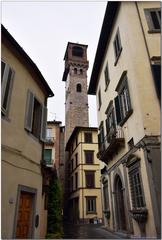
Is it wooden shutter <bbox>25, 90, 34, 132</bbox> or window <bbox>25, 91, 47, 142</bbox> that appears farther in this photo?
window <bbox>25, 91, 47, 142</bbox>

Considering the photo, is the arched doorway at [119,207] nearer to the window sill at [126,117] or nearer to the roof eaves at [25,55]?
the window sill at [126,117]

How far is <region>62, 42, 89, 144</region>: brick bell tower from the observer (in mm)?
39719

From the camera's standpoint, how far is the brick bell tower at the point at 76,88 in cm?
3972

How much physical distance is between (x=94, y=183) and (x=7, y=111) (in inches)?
876

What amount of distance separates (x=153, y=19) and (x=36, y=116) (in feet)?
23.7

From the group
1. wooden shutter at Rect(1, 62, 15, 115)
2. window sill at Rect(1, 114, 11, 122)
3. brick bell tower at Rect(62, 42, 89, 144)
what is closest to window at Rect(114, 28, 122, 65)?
wooden shutter at Rect(1, 62, 15, 115)

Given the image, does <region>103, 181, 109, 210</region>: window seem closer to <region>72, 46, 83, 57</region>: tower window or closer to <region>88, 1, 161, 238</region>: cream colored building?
<region>88, 1, 161, 238</region>: cream colored building

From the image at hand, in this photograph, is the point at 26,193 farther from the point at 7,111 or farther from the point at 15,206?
the point at 7,111

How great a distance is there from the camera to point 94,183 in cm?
2725

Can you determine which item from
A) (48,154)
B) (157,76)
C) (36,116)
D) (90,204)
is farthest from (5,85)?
(90,204)

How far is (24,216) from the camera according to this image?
25.0 ft

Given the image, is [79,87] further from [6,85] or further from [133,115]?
[6,85]

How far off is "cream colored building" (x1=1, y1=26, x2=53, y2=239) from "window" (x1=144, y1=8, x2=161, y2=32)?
18.8 ft

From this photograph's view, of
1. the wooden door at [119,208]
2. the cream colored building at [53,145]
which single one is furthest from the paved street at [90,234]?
the cream colored building at [53,145]
